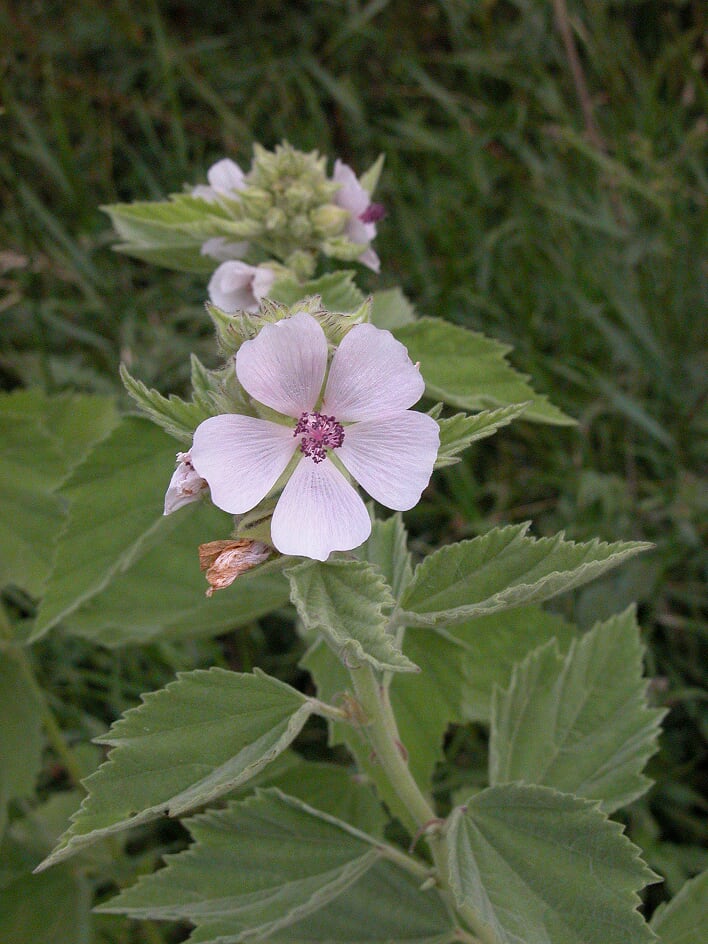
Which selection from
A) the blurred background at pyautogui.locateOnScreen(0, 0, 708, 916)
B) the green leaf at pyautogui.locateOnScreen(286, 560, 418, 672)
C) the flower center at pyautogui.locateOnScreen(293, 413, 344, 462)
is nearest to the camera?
the green leaf at pyautogui.locateOnScreen(286, 560, 418, 672)

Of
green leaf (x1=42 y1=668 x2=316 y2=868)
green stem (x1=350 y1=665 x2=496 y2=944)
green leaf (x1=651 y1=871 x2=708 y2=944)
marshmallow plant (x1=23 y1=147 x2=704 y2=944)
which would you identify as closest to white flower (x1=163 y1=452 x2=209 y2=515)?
marshmallow plant (x1=23 y1=147 x2=704 y2=944)

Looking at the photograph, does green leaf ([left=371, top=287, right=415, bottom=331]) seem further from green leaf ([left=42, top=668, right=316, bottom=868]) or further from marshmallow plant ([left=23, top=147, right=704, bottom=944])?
green leaf ([left=42, top=668, right=316, bottom=868])

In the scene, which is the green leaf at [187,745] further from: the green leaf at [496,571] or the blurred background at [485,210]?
the blurred background at [485,210]

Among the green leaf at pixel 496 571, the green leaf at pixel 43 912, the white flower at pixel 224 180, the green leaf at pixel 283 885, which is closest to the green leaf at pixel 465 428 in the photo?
the green leaf at pixel 496 571

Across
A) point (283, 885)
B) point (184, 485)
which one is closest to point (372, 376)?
point (184, 485)

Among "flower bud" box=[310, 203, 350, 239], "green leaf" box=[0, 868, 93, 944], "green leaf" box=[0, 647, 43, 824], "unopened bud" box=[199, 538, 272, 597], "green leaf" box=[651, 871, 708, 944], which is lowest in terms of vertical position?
"green leaf" box=[651, 871, 708, 944]

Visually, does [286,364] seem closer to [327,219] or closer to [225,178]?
[327,219]

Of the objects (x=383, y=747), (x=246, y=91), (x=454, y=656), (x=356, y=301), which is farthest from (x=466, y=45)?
(x=383, y=747)

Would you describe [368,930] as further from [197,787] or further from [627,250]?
[627,250]
